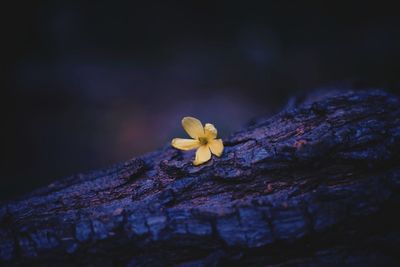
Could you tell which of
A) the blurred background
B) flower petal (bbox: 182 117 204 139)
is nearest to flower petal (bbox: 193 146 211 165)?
flower petal (bbox: 182 117 204 139)

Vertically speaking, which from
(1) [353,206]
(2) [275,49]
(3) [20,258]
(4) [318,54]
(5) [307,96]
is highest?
(2) [275,49]

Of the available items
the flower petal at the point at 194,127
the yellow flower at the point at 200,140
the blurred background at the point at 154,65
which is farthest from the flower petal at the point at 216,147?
the blurred background at the point at 154,65

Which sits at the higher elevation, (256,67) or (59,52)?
(59,52)

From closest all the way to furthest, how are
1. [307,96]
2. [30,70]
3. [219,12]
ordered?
[307,96]
[30,70]
[219,12]

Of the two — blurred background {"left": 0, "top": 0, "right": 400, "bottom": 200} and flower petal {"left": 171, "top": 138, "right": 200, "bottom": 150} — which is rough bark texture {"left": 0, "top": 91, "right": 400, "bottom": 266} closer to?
flower petal {"left": 171, "top": 138, "right": 200, "bottom": 150}

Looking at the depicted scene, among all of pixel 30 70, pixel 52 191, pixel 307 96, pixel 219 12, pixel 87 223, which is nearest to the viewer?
pixel 87 223

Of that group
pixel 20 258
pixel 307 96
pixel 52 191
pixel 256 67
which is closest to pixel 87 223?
pixel 20 258

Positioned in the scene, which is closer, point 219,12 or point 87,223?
point 87,223

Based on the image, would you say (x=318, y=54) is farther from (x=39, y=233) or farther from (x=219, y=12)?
(x=39, y=233)
